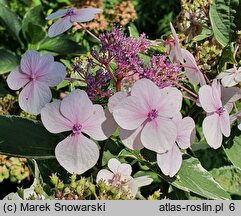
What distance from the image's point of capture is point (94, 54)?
1062mm

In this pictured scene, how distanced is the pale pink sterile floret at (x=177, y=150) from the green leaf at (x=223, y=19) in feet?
1.26

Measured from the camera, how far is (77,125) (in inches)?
39.4

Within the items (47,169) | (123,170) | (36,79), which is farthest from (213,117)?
(47,169)

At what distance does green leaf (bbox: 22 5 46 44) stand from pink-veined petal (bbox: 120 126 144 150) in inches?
36.3

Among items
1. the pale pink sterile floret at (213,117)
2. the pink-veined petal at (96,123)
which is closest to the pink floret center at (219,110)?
the pale pink sterile floret at (213,117)

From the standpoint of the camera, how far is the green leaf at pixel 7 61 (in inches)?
71.6

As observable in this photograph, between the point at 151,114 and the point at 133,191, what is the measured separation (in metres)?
0.23

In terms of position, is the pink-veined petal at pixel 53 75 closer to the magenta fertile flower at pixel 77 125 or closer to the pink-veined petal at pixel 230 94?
the magenta fertile flower at pixel 77 125

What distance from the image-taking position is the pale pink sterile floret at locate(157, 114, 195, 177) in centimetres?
102

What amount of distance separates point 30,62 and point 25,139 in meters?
0.16

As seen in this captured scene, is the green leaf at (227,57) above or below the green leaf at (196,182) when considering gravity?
above

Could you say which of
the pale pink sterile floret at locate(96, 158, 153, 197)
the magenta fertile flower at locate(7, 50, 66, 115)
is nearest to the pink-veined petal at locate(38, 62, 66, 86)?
the magenta fertile flower at locate(7, 50, 66, 115)

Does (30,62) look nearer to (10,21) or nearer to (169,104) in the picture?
(169,104)

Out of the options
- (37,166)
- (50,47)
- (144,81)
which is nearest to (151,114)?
(144,81)
